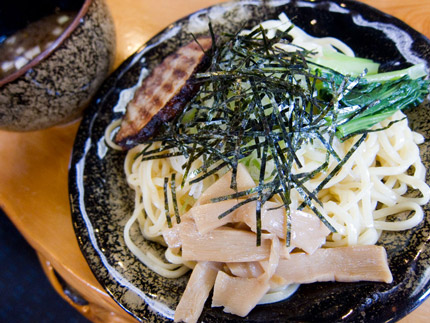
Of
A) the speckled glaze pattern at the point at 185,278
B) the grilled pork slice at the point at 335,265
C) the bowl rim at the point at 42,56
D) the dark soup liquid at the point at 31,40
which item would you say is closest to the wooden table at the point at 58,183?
the speckled glaze pattern at the point at 185,278

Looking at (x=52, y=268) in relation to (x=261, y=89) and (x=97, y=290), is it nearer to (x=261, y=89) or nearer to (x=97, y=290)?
(x=97, y=290)

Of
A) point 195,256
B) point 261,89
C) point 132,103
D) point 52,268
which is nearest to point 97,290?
point 52,268

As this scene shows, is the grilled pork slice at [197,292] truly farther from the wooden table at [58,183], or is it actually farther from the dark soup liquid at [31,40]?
the dark soup liquid at [31,40]

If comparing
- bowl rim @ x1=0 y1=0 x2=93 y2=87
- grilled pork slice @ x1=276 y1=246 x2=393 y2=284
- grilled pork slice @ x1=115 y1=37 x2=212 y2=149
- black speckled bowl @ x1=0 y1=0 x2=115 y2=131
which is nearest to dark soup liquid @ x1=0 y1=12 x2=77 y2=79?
black speckled bowl @ x1=0 y1=0 x2=115 y2=131

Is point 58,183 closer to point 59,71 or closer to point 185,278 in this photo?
point 59,71

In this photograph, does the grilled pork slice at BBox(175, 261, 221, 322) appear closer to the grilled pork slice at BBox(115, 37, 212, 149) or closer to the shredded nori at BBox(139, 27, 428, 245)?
the shredded nori at BBox(139, 27, 428, 245)

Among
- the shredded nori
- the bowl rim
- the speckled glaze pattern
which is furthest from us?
the bowl rim
